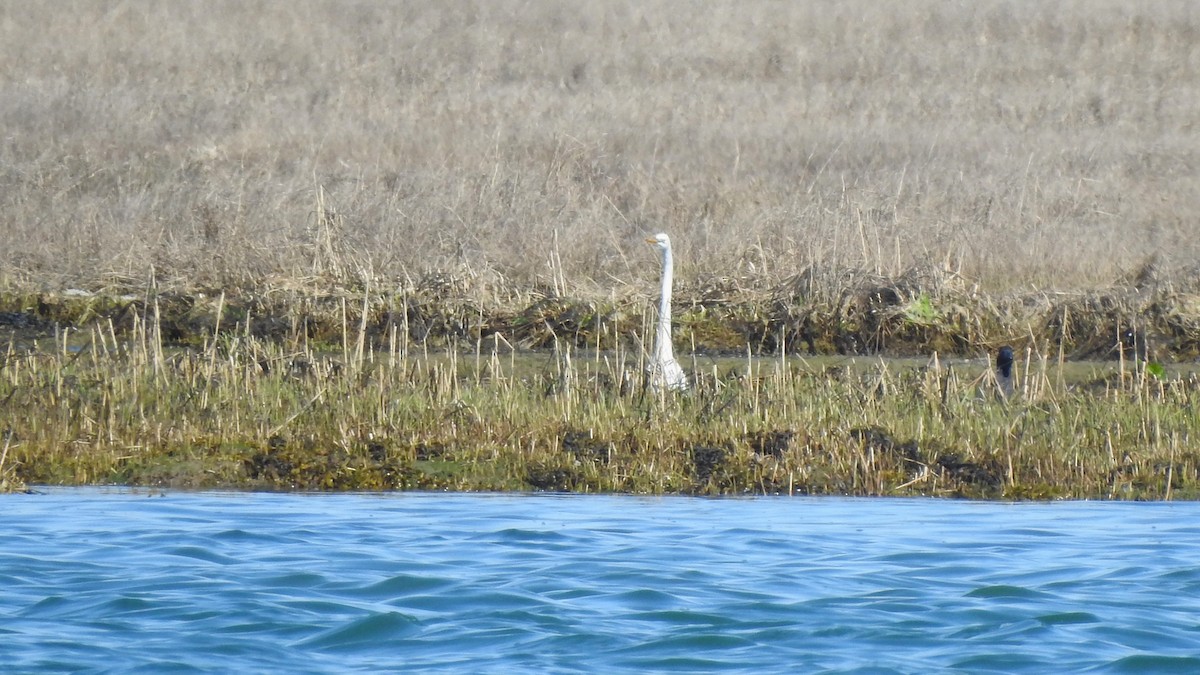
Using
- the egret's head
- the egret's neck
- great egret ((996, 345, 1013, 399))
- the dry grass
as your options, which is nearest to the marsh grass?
the egret's neck

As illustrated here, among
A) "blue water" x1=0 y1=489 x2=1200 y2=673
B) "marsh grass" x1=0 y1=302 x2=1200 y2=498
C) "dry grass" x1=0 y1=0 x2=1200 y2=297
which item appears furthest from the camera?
"dry grass" x1=0 y1=0 x2=1200 y2=297

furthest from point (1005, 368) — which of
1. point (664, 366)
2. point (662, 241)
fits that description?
point (664, 366)

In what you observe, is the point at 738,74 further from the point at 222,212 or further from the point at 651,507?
the point at 651,507

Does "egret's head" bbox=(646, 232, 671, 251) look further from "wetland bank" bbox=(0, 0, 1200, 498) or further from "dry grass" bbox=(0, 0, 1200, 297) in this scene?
"dry grass" bbox=(0, 0, 1200, 297)

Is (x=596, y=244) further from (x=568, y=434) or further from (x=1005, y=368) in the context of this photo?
(x=568, y=434)

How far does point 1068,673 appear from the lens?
4.87 m

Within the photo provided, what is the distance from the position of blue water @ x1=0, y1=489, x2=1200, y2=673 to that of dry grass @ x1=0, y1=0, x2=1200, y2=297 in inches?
334

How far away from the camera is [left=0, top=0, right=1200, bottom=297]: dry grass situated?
17.5 meters

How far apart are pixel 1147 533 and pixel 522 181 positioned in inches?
589

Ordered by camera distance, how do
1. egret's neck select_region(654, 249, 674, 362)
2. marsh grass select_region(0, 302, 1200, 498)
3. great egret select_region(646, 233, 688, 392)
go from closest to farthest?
marsh grass select_region(0, 302, 1200, 498) < great egret select_region(646, 233, 688, 392) < egret's neck select_region(654, 249, 674, 362)

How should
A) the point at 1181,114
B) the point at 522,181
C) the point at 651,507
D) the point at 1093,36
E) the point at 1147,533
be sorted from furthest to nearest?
the point at 1093,36
the point at 1181,114
the point at 522,181
the point at 651,507
the point at 1147,533

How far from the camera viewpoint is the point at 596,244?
18.7 m

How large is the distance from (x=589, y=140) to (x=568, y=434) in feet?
59.2

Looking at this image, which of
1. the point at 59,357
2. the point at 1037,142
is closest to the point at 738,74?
the point at 1037,142
